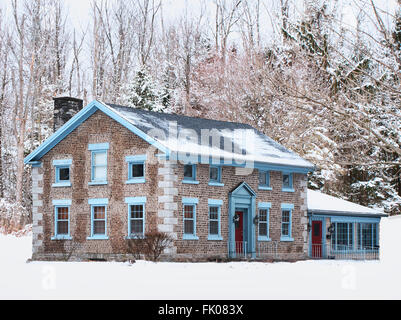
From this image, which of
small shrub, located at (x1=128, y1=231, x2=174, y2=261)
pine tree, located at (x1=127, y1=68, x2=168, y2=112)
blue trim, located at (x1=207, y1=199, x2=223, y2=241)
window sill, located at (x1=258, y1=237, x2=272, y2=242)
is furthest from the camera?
pine tree, located at (x1=127, y1=68, x2=168, y2=112)

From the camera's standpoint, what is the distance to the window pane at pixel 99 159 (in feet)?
111

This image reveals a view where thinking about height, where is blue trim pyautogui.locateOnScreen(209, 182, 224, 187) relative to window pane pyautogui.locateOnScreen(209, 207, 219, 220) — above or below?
above

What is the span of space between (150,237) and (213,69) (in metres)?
29.6

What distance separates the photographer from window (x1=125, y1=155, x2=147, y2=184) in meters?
32.1

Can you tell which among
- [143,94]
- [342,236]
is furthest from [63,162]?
[143,94]

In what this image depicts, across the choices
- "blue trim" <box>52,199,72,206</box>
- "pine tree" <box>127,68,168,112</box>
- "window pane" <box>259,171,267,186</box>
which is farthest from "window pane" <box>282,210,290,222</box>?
"pine tree" <box>127,68,168,112</box>

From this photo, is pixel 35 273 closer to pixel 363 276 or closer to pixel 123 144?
pixel 123 144

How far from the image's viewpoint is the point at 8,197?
203 ft

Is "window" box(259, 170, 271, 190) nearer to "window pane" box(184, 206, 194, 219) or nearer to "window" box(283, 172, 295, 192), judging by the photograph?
"window" box(283, 172, 295, 192)

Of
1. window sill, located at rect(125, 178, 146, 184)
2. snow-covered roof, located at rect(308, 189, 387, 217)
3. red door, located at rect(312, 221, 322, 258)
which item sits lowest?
red door, located at rect(312, 221, 322, 258)

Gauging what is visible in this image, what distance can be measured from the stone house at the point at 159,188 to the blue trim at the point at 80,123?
0.05m

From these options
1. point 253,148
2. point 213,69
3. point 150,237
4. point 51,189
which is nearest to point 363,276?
point 150,237

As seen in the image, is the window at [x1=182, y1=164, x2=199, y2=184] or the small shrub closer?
the small shrub

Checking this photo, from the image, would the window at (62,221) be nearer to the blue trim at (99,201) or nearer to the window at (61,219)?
the window at (61,219)
